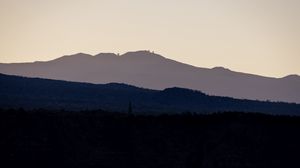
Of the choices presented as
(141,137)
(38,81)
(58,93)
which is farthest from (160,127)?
(38,81)

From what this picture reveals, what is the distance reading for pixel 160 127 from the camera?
4731cm

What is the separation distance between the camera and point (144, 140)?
46.3 metres

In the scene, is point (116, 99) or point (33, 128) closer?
point (33, 128)

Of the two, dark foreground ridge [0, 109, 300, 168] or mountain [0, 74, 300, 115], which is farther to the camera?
mountain [0, 74, 300, 115]

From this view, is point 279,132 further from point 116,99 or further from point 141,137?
point 116,99

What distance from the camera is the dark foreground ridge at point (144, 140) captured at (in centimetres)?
4409

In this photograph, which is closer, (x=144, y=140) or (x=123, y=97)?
(x=144, y=140)

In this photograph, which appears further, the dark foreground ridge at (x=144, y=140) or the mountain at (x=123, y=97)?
the mountain at (x=123, y=97)

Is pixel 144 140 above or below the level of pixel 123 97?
below

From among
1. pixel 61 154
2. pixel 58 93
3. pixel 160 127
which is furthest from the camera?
pixel 58 93

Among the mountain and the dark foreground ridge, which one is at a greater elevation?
the mountain

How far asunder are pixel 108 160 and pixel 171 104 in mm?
67323

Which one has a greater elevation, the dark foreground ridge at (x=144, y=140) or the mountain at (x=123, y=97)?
the mountain at (x=123, y=97)

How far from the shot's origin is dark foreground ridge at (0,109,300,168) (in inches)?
1736
